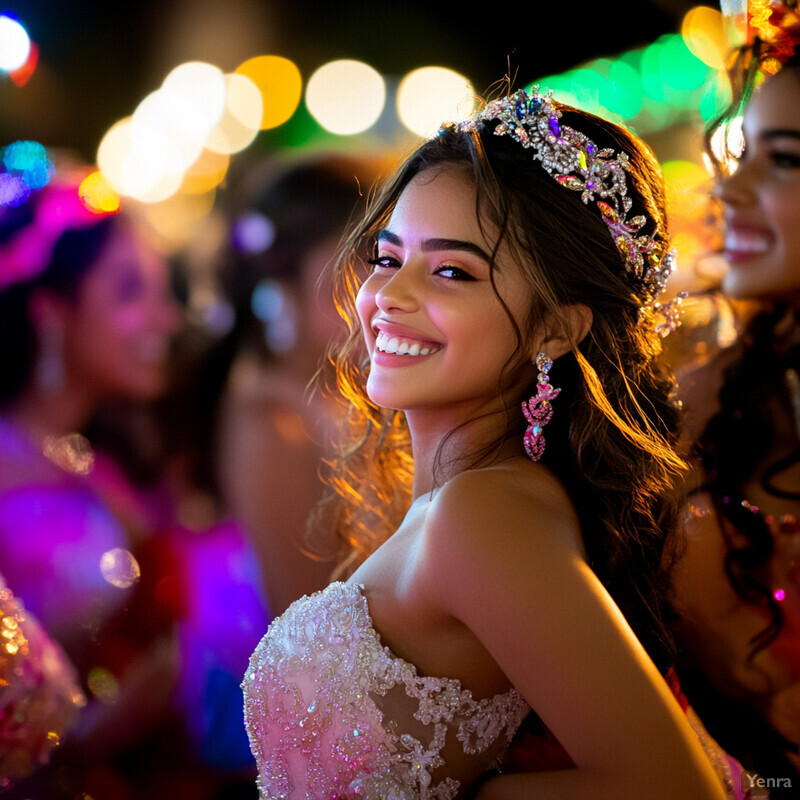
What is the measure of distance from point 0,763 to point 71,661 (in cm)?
95

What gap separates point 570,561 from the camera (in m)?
1.17

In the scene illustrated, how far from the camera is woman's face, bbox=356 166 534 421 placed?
4.80ft

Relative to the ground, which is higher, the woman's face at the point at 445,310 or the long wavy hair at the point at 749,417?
the woman's face at the point at 445,310

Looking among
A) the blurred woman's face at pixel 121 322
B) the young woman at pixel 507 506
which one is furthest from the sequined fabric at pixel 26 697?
the blurred woman's face at pixel 121 322

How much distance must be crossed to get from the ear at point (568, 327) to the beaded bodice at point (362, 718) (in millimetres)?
562

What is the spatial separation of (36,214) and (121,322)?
0.43 meters

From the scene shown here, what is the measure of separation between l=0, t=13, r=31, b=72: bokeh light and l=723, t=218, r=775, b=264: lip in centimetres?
376

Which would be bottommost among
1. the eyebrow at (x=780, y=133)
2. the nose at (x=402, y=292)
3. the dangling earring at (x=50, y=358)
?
the dangling earring at (x=50, y=358)

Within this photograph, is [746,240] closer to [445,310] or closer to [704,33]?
[445,310]

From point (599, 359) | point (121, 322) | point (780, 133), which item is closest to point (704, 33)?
point (780, 133)

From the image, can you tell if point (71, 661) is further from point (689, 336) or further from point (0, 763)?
point (689, 336)

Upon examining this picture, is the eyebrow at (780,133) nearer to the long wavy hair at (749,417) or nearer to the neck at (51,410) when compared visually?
the long wavy hair at (749,417)

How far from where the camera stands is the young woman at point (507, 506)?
44.1 inches

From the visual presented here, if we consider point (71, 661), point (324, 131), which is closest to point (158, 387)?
point (71, 661)
